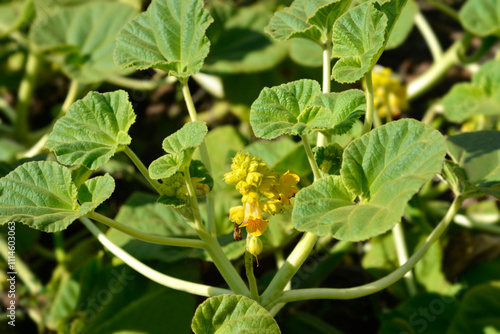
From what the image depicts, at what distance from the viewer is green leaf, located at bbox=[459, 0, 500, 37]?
85.4 inches

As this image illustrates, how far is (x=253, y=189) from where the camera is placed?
922 mm

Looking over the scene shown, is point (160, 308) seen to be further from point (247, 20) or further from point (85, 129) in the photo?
point (247, 20)

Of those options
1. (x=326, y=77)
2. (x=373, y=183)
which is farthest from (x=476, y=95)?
(x=373, y=183)

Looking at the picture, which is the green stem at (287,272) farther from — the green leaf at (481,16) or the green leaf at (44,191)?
the green leaf at (481,16)

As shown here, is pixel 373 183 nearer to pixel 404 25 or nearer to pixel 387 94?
pixel 387 94

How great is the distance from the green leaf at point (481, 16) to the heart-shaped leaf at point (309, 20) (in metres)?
1.24

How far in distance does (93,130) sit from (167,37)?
302 mm

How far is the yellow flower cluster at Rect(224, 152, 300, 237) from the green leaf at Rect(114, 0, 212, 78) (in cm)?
31

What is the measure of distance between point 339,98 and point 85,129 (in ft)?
1.74

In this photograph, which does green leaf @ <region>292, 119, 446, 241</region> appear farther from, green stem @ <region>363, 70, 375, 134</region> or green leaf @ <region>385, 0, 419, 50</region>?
green leaf @ <region>385, 0, 419, 50</region>

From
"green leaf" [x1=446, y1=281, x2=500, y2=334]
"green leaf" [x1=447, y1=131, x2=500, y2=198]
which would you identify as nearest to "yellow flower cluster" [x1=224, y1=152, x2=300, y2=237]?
"green leaf" [x1=447, y1=131, x2=500, y2=198]

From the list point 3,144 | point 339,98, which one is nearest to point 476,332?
point 339,98

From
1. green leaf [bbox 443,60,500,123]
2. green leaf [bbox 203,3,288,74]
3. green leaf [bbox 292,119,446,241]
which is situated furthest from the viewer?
green leaf [bbox 203,3,288,74]

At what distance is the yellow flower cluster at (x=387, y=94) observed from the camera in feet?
6.82
